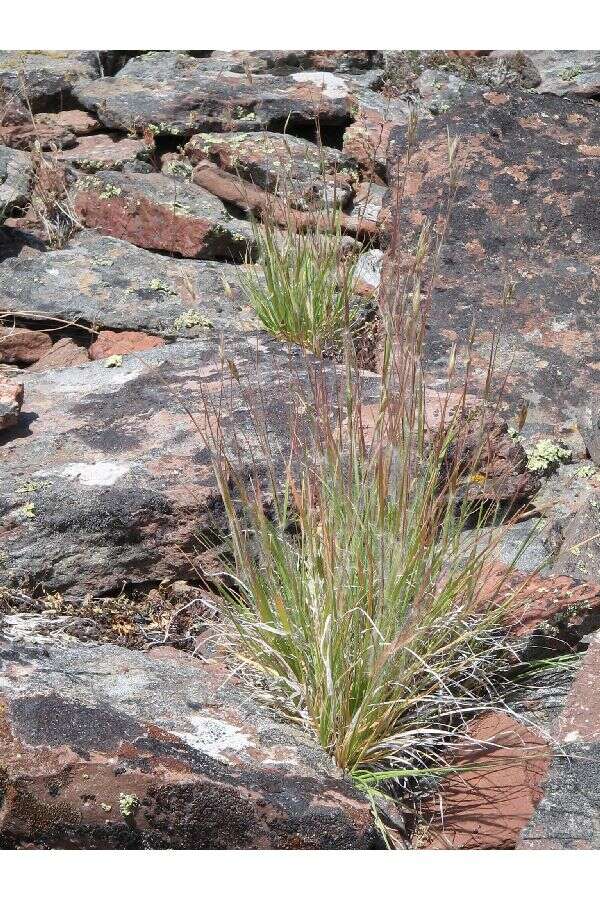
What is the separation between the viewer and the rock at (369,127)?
194 inches

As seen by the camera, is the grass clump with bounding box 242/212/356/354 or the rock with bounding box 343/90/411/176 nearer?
the grass clump with bounding box 242/212/356/354

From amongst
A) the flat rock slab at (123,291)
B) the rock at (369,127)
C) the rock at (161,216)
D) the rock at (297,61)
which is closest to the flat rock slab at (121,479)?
the flat rock slab at (123,291)

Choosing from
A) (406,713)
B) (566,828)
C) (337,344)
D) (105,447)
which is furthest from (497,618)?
(337,344)

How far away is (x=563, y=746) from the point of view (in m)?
2.52

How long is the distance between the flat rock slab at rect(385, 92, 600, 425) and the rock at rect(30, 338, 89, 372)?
1226 mm

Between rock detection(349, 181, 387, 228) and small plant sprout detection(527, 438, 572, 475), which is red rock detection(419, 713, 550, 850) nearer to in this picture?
small plant sprout detection(527, 438, 572, 475)

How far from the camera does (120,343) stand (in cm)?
409

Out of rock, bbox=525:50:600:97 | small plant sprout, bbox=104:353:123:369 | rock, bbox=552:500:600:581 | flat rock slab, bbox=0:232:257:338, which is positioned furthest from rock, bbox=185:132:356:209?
rock, bbox=552:500:600:581

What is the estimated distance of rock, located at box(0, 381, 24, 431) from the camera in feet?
10.6

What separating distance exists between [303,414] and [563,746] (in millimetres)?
1198

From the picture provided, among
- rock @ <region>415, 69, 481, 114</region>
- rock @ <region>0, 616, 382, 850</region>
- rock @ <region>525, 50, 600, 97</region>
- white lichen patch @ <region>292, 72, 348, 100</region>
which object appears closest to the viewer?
rock @ <region>0, 616, 382, 850</region>

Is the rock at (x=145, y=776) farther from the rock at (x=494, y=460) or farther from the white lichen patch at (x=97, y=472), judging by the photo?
the rock at (x=494, y=460)

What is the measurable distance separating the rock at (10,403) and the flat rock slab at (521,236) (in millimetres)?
1217

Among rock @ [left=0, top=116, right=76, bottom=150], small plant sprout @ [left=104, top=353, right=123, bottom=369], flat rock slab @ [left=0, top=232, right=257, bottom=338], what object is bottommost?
small plant sprout @ [left=104, top=353, right=123, bottom=369]
